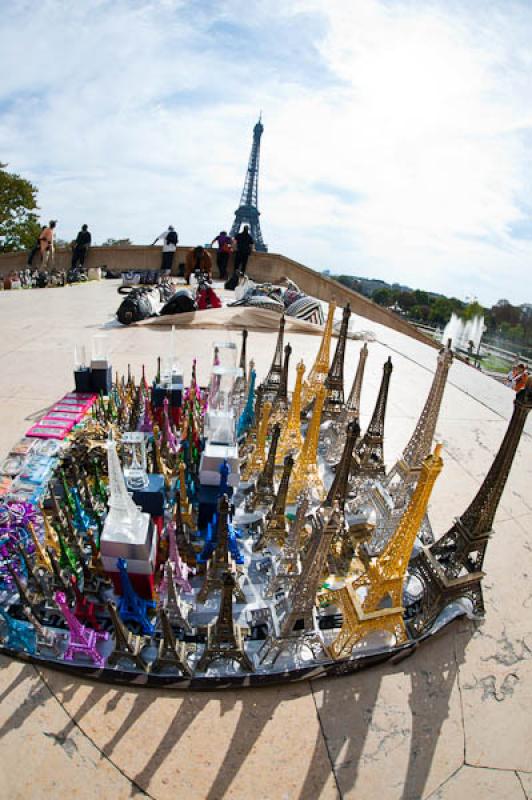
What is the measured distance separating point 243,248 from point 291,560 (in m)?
19.3

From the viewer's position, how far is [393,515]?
→ 4055mm

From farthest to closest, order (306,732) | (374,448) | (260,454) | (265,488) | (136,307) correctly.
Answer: (136,307) → (374,448) → (260,454) → (265,488) → (306,732)

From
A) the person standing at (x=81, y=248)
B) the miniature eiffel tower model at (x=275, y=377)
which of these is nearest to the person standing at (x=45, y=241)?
the person standing at (x=81, y=248)

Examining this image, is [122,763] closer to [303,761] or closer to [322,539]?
[303,761]

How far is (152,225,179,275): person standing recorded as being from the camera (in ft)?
67.6

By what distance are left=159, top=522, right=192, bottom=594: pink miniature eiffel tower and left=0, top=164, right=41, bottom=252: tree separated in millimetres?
29579

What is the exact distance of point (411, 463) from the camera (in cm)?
455

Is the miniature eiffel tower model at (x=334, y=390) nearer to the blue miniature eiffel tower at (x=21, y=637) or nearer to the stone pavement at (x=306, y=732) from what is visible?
the stone pavement at (x=306, y=732)

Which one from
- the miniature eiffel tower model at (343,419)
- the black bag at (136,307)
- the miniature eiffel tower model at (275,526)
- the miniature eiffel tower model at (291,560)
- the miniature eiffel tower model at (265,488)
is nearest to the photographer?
the miniature eiffel tower model at (291,560)

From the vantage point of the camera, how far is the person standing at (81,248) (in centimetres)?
2128

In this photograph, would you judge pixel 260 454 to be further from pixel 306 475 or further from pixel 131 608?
pixel 131 608

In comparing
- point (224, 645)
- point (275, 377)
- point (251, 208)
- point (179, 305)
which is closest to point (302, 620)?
point (224, 645)

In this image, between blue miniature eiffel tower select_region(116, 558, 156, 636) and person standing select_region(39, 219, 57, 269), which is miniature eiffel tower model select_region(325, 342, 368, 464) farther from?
person standing select_region(39, 219, 57, 269)

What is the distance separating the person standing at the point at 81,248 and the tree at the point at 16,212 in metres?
8.06
